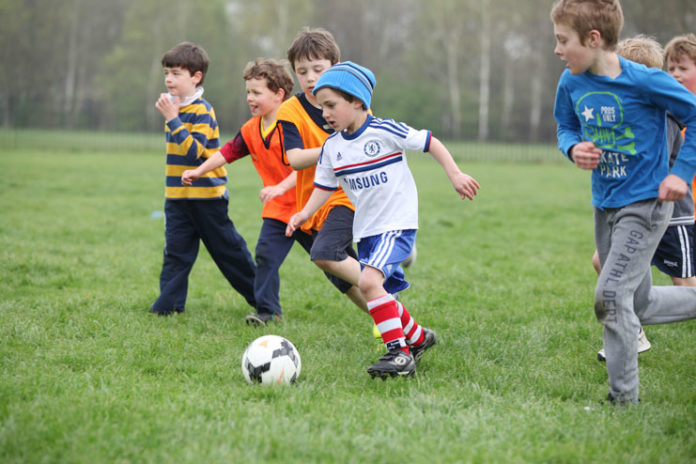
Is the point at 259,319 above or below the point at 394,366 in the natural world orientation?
below

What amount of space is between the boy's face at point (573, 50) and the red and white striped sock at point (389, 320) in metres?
1.60

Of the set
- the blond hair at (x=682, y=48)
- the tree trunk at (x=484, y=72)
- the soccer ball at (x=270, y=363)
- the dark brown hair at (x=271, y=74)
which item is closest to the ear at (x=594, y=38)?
the blond hair at (x=682, y=48)

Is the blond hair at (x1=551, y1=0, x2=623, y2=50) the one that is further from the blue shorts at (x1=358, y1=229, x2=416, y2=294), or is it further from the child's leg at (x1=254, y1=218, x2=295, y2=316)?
the child's leg at (x1=254, y1=218, x2=295, y2=316)

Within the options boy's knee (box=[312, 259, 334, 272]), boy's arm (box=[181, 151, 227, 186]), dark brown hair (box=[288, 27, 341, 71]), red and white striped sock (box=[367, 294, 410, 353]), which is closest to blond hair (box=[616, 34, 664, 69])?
dark brown hair (box=[288, 27, 341, 71])

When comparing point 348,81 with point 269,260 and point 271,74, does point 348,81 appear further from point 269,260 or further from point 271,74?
point 269,260

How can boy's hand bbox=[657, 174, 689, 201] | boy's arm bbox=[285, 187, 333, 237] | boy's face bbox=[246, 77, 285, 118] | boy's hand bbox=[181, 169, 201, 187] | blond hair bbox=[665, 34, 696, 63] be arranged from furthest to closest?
boy's face bbox=[246, 77, 285, 118] < boy's hand bbox=[181, 169, 201, 187] < blond hair bbox=[665, 34, 696, 63] < boy's arm bbox=[285, 187, 333, 237] < boy's hand bbox=[657, 174, 689, 201]

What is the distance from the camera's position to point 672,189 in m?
3.19

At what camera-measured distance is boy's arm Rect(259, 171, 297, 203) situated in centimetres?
441

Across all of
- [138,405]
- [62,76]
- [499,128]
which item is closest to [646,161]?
[138,405]

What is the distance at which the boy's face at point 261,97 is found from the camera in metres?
5.12

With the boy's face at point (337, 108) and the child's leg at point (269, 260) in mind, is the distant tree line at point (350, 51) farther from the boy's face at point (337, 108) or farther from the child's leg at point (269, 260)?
the boy's face at point (337, 108)

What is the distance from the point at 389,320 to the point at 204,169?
6.45 feet

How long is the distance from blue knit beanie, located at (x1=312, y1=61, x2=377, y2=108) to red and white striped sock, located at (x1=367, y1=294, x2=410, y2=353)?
1.16 m

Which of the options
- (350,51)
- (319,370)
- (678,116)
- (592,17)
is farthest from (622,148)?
(350,51)
